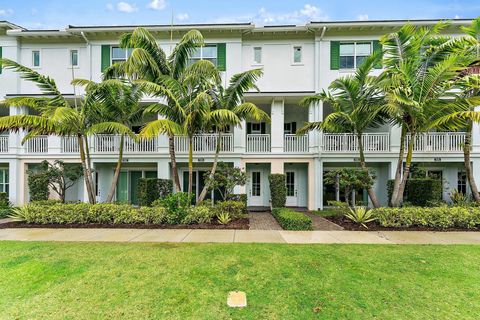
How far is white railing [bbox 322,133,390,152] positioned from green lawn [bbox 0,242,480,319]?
7.71 metres

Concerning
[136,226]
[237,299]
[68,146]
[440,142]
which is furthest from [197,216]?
[440,142]

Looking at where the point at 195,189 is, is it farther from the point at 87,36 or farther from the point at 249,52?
the point at 87,36

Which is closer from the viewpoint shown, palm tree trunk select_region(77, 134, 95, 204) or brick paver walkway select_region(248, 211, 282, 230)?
brick paver walkway select_region(248, 211, 282, 230)

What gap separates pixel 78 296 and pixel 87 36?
1521 centimetres

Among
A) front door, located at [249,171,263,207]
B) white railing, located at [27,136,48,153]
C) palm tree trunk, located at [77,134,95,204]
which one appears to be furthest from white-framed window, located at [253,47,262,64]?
white railing, located at [27,136,48,153]

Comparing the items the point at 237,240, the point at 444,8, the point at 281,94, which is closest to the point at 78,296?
the point at 237,240

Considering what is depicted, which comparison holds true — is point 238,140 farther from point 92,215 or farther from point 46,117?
point 46,117

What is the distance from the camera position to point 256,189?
50.7 feet

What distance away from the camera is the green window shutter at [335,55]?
554 inches

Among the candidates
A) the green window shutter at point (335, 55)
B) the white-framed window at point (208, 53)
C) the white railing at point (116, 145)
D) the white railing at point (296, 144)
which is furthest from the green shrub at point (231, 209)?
the green window shutter at point (335, 55)

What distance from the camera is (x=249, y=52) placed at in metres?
14.5

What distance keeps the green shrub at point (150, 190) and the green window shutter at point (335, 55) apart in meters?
11.4

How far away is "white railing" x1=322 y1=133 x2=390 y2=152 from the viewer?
44.8ft

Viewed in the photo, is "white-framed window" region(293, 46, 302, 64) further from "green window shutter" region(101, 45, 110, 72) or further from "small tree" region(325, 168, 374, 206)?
"green window shutter" region(101, 45, 110, 72)
